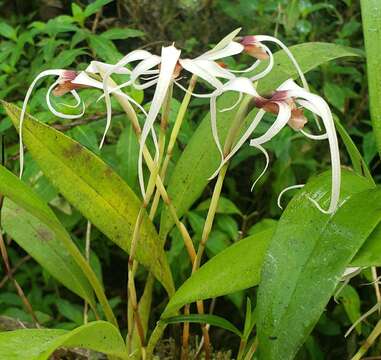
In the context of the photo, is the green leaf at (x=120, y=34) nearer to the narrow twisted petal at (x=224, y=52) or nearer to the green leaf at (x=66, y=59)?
the green leaf at (x=66, y=59)

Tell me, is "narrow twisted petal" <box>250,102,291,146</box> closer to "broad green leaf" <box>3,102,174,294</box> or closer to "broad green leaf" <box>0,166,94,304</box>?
"broad green leaf" <box>3,102,174,294</box>

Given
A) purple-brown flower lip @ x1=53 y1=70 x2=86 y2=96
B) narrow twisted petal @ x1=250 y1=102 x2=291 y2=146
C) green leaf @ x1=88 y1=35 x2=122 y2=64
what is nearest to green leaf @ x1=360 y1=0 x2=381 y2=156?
narrow twisted petal @ x1=250 y1=102 x2=291 y2=146

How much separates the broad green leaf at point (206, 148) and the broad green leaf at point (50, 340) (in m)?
0.18

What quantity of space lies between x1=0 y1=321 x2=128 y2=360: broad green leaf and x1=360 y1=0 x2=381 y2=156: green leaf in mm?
312

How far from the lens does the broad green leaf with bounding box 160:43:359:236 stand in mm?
705

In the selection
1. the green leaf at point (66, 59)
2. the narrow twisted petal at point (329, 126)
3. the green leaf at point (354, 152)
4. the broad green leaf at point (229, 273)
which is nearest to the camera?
the narrow twisted petal at point (329, 126)

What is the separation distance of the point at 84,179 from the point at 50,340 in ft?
0.56

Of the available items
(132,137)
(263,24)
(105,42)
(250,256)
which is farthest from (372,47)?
(263,24)

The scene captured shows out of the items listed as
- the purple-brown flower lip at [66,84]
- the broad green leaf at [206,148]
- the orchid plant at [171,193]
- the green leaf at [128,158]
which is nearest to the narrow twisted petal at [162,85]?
the orchid plant at [171,193]

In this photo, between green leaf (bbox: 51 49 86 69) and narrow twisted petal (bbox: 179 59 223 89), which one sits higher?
narrow twisted petal (bbox: 179 59 223 89)

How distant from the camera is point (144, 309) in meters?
0.72

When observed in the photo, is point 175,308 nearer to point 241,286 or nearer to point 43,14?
point 241,286

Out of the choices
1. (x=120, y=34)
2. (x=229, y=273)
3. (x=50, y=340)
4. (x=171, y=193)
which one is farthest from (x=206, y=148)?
(x=120, y=34)

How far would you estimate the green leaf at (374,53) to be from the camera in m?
0.63
